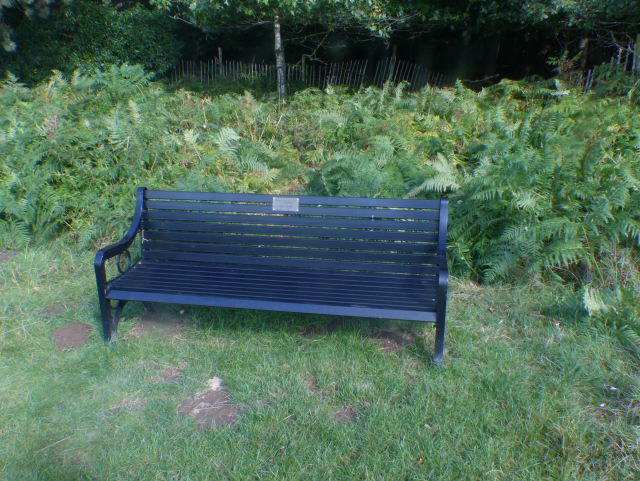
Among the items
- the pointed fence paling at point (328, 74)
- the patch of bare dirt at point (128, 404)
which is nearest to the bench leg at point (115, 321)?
the patch of bare dirt at point (128, 404)

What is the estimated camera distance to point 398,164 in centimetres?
517

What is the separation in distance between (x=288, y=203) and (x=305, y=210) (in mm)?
141

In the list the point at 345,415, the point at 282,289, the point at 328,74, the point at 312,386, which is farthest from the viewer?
the point at 328,74

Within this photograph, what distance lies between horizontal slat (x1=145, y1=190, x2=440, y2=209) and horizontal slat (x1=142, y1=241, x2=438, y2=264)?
14.5 inches

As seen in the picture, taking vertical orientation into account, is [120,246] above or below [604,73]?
below

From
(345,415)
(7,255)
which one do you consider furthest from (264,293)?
(7,255)

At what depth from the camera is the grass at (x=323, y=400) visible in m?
2.35

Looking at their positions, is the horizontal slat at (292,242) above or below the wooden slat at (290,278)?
above

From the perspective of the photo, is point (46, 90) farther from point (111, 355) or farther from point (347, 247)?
point (347, 247)

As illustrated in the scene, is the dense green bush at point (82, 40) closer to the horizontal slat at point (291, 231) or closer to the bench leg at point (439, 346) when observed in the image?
the horizontal slat at point (291, 231)

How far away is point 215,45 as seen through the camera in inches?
→ 689

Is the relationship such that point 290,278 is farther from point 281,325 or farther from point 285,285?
point 281,325

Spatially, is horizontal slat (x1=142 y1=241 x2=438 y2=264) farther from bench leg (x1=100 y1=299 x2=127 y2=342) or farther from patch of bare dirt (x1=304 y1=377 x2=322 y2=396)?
patch of bare dirt (x1=304 y1=377 x2=322 y2=396)

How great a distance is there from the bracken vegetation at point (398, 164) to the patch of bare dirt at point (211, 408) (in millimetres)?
2434
